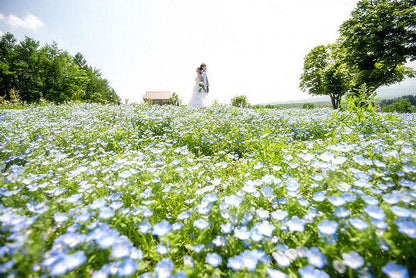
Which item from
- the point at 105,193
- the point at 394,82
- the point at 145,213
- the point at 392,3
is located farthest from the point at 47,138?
the point at 394,82

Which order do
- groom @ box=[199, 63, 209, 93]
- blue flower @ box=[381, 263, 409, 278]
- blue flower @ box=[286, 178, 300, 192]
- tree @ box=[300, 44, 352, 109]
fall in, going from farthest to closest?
1. tree @ box=[300, 44, 352, 109]
2. groom @ box=[199, 63, 209, 93]
3. blue flower @ box=[286, 178, 300, 192]
4. blue flower @ box=[381, 263, 409, 278]

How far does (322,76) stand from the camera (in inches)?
1049

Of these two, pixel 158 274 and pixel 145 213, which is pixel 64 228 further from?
pixel 158 274

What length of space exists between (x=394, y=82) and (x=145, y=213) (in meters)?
32.1

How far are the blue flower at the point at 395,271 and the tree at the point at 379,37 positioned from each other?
1991cm

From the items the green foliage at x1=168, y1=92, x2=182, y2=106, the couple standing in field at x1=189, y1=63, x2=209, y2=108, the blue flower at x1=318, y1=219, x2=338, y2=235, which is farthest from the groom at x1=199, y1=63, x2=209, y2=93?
the blue flower at x1=318, y1=219, x2=338, y2=235

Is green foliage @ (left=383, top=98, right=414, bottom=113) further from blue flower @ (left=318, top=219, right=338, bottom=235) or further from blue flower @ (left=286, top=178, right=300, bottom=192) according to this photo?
blue flower @ (left=318, top=219, right=338, bottom=235)

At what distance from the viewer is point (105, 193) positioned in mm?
2160

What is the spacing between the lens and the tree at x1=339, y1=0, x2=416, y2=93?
15.7 metres

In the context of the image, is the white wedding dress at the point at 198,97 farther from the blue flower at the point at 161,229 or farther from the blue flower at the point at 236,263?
the blue flower at the point at 236,263

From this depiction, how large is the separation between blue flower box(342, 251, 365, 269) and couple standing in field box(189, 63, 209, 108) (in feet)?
40.0

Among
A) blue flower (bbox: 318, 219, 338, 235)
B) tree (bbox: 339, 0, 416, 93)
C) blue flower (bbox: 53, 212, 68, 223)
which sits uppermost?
tree (bbox: 339, 0, 416, 93)

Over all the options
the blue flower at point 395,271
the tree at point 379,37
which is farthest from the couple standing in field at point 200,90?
the tree at point 379,37

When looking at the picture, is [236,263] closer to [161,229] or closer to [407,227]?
[161,229]
